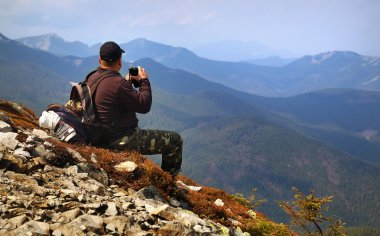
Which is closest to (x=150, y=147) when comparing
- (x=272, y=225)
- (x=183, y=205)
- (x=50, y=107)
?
(x=183, y=205)

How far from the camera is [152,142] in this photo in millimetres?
11508

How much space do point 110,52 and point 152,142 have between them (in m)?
3.04

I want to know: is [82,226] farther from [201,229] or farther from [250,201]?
[250,201]

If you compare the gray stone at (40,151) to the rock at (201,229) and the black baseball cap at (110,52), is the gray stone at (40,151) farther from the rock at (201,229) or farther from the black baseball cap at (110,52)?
the rock at (201,229)

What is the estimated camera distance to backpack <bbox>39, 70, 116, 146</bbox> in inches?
430

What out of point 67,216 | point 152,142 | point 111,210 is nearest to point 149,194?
point 111,210

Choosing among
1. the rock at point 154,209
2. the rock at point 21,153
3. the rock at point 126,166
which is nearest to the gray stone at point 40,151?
the rock at point 21,153

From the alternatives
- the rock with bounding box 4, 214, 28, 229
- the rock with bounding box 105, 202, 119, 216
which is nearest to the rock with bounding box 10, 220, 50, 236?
the rock with bounding box 4, 214, 28, 229

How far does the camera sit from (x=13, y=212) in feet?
21.0

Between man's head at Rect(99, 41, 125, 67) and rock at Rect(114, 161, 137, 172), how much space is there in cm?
294

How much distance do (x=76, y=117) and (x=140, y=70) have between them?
8.04 ft

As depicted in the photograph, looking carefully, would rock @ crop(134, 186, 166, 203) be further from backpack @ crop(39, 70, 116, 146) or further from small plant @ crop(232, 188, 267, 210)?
small plant @ crop(232, 188, 267, 210)

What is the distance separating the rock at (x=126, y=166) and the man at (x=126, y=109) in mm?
991

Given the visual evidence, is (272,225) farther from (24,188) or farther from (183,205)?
(24,188)
